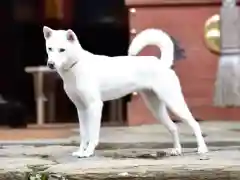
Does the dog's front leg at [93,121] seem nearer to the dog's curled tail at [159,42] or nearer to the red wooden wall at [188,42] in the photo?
the dog's curled tail at [159,42]

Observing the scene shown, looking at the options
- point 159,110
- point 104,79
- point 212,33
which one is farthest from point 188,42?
point 104,79

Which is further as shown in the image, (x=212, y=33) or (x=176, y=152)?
(x=212, y=33)

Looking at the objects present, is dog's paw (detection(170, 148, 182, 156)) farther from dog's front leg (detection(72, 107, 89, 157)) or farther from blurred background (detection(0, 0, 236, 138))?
blurred background (detection(0, 0, 236, 138))

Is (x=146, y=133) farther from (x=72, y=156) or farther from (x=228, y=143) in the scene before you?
(x=72, y=156)

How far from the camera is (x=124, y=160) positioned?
1422 millimetres

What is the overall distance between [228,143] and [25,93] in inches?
42.3

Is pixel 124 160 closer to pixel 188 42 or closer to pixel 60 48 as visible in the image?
pixel 60 48

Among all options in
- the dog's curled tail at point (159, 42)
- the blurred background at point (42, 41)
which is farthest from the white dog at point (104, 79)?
the blurred background at point (42, 41)

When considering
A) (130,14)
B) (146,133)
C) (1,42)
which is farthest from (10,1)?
(146,133)

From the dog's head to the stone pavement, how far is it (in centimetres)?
22

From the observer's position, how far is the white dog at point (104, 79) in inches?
55.2

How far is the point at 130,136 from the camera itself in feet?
A: 6.30

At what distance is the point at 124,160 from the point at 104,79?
188 millimetres

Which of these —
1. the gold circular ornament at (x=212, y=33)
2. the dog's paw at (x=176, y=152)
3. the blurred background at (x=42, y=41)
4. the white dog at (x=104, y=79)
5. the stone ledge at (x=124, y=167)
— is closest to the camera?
the stone ledge at (x=124, y=167)
